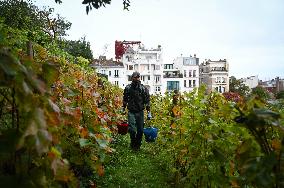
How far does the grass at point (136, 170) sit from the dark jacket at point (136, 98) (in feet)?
3.49

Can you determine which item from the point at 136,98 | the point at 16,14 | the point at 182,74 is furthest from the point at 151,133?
the point at 182,74

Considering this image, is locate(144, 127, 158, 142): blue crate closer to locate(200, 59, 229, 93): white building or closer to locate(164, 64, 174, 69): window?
locate(164, 64, 174, 69): window

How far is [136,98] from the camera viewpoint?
989cm

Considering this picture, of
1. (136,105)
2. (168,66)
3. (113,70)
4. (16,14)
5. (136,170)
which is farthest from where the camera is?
(168,66)

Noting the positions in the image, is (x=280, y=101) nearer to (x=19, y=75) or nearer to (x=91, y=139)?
(x=19, y=75)

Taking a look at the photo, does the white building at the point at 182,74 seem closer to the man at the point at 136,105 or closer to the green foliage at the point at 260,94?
the man at the point at 136,105

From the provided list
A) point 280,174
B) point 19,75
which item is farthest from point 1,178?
point 280,174

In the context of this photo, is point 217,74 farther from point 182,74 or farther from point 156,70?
point 156,70

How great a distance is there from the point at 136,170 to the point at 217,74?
87.7m

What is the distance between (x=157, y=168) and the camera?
7848 mm

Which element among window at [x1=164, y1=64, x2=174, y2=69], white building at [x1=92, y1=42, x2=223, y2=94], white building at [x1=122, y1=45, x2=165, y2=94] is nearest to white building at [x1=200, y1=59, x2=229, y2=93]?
white building at [x1=92, y1=42, x2=223, y2=94]

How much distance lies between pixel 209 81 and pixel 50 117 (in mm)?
93987

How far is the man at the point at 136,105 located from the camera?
983 cm

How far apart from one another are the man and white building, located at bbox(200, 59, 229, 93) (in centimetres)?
8270
